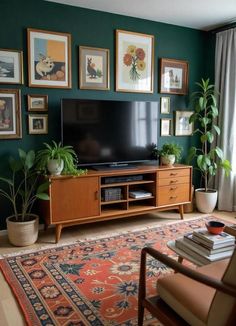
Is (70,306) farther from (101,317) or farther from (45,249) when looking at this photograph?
(45,249)

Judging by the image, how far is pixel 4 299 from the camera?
2111 mm

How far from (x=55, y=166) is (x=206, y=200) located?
2131 millimetres

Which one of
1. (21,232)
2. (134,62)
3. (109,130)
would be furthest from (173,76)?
(21,232)

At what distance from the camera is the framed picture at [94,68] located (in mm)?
3559

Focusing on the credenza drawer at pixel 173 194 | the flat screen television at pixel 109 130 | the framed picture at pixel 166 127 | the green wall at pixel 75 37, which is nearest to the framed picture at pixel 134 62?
the green wall at pixel 75 37

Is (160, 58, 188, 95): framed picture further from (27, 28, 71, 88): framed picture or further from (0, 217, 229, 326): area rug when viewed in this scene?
(0, 217, 229, 326): area rug

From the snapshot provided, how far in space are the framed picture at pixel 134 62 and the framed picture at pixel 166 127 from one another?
46 cm

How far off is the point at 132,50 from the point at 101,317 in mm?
3070

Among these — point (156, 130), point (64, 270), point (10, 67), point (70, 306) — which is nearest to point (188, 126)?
point (156, 130)

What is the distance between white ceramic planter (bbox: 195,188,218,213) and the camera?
4078mm

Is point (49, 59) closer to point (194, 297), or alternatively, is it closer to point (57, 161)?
point (57, 161)

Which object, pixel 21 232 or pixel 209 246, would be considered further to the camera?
pixel 21 232

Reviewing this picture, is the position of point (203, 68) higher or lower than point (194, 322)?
higher

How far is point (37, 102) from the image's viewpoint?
3350mm
